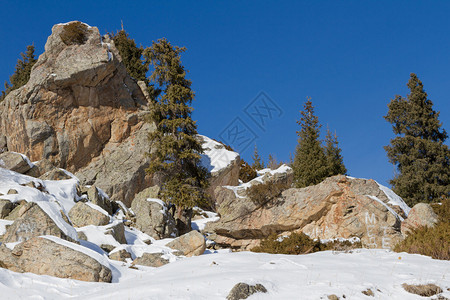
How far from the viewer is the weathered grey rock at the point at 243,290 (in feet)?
22.1

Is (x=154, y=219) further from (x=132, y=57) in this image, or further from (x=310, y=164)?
(x=132, y=57)

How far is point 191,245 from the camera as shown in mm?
16156

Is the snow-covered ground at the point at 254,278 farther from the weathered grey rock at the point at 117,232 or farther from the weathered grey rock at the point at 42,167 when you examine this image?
the weathered grey rock at the point at 42,167

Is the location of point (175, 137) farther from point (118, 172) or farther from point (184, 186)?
point (118, 172)

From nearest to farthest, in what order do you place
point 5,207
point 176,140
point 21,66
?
point 5,207 < point 176,140 < point 21,66

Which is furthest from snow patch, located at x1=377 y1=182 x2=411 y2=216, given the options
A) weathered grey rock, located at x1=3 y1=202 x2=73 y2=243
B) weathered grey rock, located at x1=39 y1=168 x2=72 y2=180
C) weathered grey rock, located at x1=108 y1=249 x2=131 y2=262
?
weathered grey rock, located at x1=39 y1=168 x2=72 y2=180

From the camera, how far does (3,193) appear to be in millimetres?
16625

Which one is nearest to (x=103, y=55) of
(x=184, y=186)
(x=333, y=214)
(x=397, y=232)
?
(x=184, y=186)

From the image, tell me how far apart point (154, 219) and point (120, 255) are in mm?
7708

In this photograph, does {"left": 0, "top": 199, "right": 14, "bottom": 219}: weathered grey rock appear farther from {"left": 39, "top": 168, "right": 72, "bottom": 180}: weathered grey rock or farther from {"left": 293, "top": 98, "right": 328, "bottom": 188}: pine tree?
{"left": 293, "top": 98, "right": 328, "bottom": 188}: pine tree

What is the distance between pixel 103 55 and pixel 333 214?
2325 cm

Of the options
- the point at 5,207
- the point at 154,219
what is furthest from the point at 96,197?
the point at 5,207

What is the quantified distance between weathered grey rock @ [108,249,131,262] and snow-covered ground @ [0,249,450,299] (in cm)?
266

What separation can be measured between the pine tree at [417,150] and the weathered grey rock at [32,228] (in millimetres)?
25376
